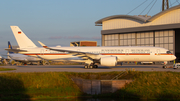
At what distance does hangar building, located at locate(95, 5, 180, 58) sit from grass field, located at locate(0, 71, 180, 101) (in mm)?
40035

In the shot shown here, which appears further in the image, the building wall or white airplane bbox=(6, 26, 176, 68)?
the building wall

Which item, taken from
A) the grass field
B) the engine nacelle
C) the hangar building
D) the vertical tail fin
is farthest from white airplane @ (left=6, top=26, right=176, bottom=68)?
the hangar building

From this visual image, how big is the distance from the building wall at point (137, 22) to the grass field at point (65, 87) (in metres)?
40.0

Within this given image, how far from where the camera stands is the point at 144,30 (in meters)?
56.4

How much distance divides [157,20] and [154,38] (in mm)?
5395

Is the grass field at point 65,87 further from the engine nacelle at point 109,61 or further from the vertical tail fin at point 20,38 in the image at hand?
the vertical tail fin at point 20,38

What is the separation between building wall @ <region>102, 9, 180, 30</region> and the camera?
166ft

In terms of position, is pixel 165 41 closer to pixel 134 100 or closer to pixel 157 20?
pixel 157 20

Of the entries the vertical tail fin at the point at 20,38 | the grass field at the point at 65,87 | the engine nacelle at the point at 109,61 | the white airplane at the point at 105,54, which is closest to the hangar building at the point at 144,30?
the white airplane at the point at 105,54

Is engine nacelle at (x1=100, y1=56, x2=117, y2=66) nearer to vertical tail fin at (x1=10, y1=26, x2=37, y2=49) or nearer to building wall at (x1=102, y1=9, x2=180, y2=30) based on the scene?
vertical tail fin at (x1=10, y1=26, x2=37, y2=49)

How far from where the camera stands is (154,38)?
56.0m

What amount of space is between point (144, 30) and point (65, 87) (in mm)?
46325

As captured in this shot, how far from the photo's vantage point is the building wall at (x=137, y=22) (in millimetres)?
50594

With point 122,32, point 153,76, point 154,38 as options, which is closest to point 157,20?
point 154,38
